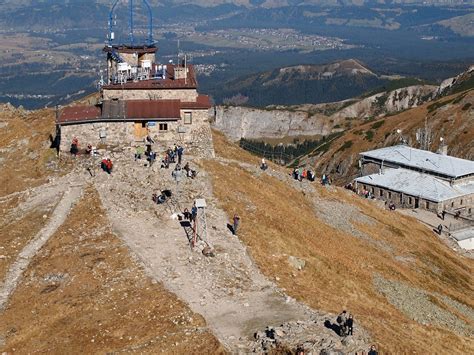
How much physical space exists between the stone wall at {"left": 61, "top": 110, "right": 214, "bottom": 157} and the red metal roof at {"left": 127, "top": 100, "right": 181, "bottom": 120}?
0.83m

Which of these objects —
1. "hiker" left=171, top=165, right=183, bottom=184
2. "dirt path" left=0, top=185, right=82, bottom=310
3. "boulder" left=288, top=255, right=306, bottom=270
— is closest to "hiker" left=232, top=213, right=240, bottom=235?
"boulder" left=288, top=255, right=306, bottom=270

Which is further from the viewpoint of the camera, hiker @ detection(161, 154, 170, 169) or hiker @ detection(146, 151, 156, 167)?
hiker @ detection(146, 151, 156, 167)

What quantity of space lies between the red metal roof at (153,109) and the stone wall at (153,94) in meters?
1.58

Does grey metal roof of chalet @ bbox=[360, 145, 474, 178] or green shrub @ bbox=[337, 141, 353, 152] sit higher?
grey metal roof of chalet @ bbox=[360, 145, 474, 178]

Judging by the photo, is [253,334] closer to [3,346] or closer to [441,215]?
[3,346]

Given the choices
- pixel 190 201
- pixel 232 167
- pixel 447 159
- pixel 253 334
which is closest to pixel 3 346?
pixel 253 334

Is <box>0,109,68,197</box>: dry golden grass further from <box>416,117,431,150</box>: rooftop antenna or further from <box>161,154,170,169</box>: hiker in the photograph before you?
<box>416,117,431,150</box>: rooftop antenna

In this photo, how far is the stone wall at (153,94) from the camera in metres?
67.9

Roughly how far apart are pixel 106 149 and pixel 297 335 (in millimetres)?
36702

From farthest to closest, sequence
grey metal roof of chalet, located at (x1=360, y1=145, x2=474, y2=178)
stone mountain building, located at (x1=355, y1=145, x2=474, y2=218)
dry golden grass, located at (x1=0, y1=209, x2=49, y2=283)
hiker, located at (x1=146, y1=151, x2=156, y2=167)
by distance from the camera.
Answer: grey metal roof of chalet, located at (x1=360, y1=145, x2=474, y2=178)
stone mountain building, located at (x1=355, y1=145, x2=474, y2=218)
hiker, located at (x1=146, y1=151, x2=156, y2=167)
dry golden grass, located at (x1=0, y1=209, x2=49, y2=283)

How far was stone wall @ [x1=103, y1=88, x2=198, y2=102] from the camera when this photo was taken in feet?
223

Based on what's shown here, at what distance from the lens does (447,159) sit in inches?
4387

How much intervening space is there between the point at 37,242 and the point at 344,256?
79.7 ft

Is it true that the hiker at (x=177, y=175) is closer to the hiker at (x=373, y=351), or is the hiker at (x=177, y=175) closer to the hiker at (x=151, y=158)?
the hiker at (x=151, y=158)
